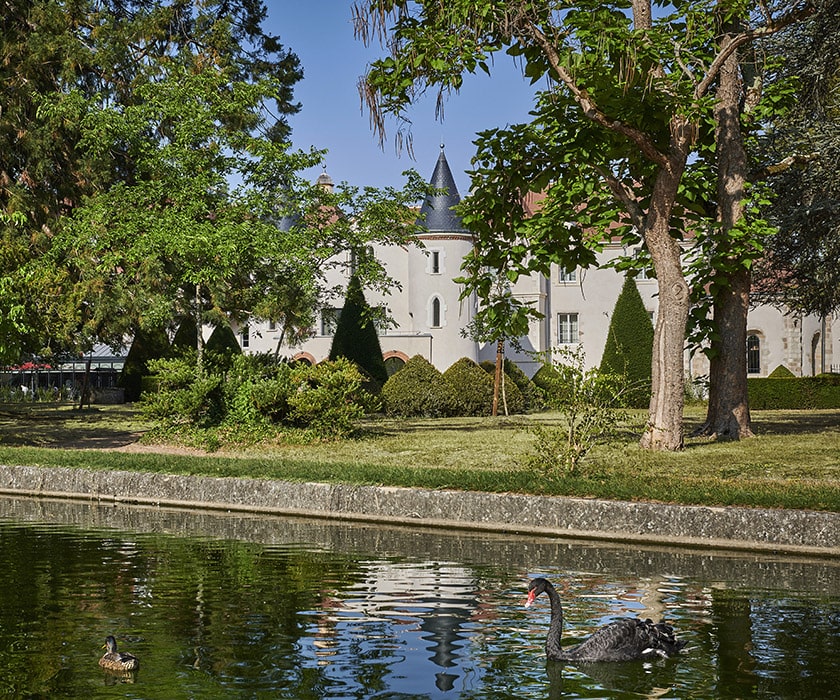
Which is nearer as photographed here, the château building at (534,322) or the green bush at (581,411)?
the green bush at (581,411)

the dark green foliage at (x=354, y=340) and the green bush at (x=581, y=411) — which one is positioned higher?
the dark green foliage at (x=354, y=340)

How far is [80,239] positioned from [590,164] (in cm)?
1227

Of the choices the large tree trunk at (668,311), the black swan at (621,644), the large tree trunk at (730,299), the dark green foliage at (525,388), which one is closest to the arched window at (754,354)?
the dark green foliage at (525,388)

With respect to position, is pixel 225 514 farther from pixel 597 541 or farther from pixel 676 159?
pixel 676 159

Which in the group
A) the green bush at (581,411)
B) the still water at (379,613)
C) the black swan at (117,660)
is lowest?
the still water at (379,613)

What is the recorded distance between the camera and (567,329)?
177ft

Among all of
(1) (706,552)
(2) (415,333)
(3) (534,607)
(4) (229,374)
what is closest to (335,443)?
(4) (229,374)

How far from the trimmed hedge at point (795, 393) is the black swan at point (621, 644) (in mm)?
34353

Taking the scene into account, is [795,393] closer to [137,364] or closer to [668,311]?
[668,311]

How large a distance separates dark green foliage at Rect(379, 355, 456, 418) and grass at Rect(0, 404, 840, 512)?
372cm

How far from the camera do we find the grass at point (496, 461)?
13.6 m

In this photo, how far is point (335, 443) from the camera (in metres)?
24.1

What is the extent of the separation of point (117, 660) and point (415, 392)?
91.8ft

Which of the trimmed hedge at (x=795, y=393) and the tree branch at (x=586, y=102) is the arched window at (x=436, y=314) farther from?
the tree branch at (x=586, y=102)
